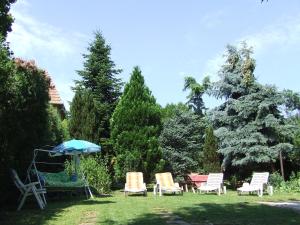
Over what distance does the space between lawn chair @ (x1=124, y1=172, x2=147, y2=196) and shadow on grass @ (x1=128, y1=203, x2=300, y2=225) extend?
6158 millimetres

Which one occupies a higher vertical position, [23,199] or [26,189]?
[26,189]

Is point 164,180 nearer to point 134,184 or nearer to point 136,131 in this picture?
point 134,184

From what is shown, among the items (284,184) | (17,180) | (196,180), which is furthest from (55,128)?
(284,184)

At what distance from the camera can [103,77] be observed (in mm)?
26875

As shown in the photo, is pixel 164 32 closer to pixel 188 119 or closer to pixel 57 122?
pixel 57 122

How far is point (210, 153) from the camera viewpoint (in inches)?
936

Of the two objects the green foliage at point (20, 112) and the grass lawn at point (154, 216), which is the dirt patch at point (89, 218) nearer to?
the grass lawn at point (154, 216)

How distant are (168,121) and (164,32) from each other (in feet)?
32.5

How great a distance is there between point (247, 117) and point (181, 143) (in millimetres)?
3600

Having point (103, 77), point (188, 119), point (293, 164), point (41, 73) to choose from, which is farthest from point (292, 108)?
point (41, 73)

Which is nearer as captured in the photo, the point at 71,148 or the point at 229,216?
the point at 229,216

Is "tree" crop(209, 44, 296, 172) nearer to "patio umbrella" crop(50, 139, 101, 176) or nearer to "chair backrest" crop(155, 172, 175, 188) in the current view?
"chair backrest" crop(155, 172, 175, 188)

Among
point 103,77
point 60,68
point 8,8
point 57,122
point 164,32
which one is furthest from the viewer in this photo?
point 103,77

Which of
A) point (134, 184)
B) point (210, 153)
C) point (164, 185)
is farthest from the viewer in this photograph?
point (210, 153)
